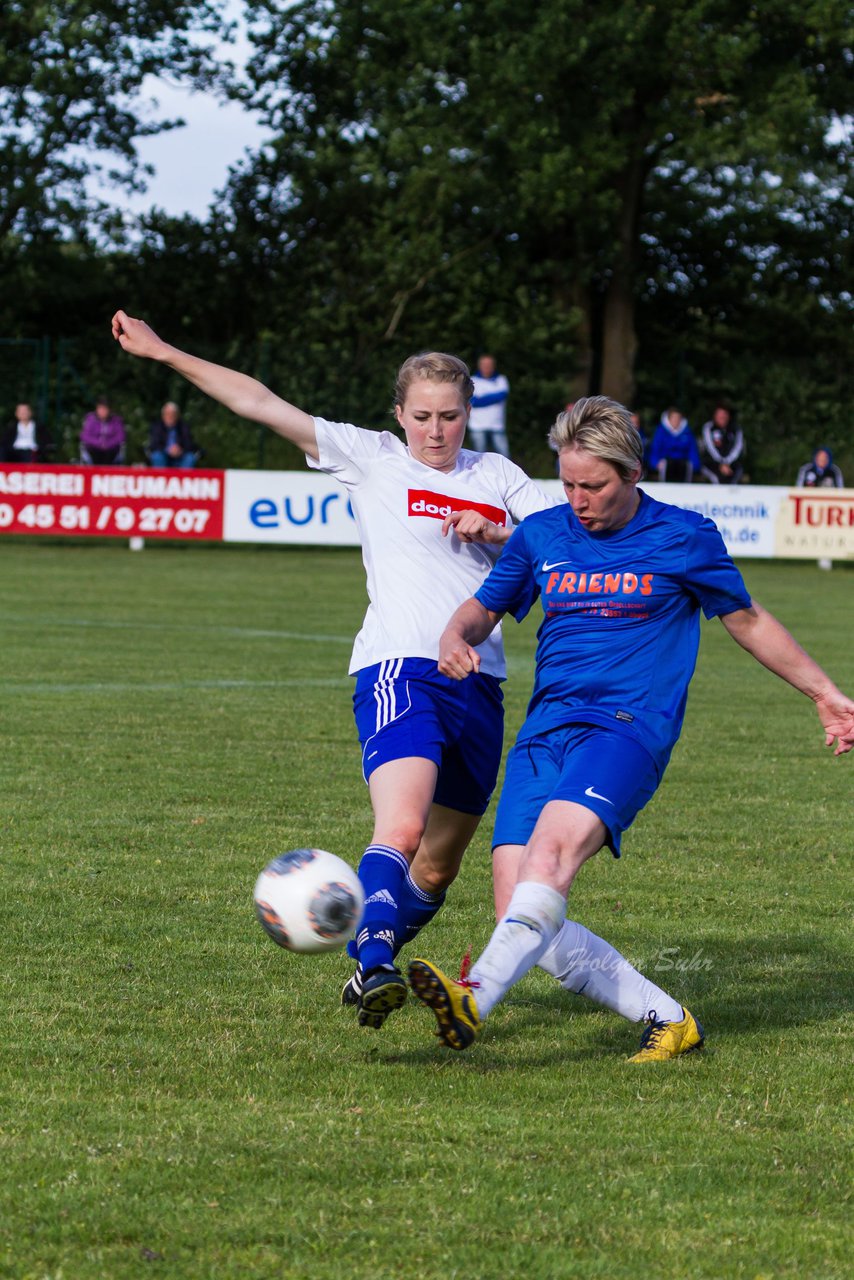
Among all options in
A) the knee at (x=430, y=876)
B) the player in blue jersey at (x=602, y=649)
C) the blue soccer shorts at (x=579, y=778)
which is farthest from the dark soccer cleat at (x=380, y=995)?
the knee at (x=430, y=876)

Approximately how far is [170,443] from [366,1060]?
23.7m

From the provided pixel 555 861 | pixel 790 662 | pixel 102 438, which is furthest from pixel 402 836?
pixel 102 438

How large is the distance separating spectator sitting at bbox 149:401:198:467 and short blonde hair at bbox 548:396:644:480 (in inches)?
919

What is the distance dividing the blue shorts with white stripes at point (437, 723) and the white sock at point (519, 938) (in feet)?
2.09

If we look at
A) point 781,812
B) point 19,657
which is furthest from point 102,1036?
point 19,657

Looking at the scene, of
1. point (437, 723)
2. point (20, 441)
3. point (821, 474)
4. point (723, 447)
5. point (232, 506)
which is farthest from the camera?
point (723, 447)

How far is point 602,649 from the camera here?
4.69m

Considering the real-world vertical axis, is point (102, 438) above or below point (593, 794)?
above

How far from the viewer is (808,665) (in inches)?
190

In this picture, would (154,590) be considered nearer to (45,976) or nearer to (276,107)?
(45,976)

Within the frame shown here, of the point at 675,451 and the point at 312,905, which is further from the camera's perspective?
the point at 675,451

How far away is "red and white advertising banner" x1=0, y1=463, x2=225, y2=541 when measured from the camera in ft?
83.4

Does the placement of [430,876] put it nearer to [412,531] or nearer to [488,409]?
[412,531]

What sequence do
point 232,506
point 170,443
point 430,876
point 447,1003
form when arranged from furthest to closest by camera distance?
point 170,443 < point 232,506 < point 430,876 < point 447,1003
